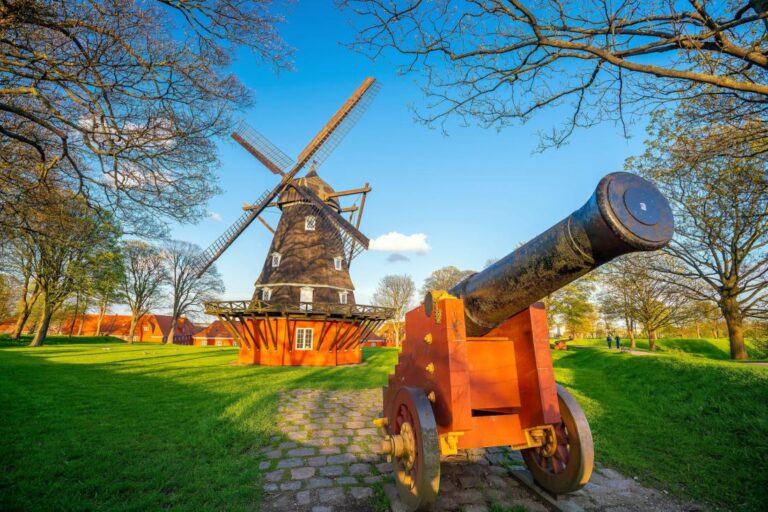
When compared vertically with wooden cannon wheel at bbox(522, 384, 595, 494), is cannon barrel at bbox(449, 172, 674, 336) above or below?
above

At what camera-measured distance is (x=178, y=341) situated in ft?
183

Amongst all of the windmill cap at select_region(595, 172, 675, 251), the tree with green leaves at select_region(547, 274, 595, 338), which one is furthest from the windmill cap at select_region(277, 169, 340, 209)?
the tree with green leaves at select_region(547, 274, 595, 338)

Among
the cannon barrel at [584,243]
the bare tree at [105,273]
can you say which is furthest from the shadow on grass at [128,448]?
the bare tree at [105,273]

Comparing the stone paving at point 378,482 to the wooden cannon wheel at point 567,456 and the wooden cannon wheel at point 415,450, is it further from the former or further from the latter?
the wooden cannon wheel at point 415,450

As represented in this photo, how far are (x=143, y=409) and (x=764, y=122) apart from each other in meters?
12.3

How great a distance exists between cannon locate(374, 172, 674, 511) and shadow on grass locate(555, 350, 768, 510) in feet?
5.09

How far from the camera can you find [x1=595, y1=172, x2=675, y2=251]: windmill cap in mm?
1931

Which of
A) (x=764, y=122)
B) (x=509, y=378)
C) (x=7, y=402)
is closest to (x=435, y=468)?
(x=509, y=378)

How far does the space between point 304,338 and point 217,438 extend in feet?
39.7

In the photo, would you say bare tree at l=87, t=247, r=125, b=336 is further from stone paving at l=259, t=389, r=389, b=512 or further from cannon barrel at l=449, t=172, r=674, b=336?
cannon barrel at l=449, t=172, r=674, b=336

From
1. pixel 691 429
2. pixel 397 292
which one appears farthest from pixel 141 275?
pixel 691 429

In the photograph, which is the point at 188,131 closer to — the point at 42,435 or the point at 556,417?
the point at 42,435

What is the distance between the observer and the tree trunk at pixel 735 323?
13734 mm

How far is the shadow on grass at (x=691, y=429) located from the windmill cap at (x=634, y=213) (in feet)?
Result: 10.6
